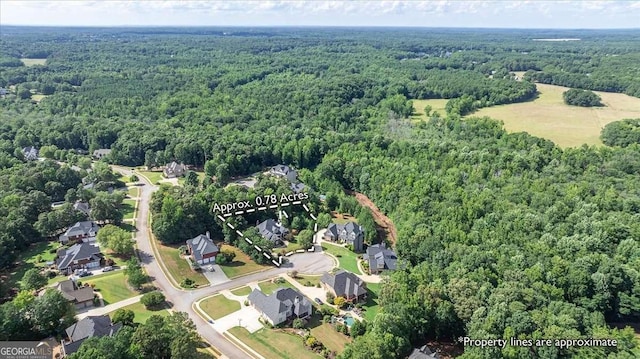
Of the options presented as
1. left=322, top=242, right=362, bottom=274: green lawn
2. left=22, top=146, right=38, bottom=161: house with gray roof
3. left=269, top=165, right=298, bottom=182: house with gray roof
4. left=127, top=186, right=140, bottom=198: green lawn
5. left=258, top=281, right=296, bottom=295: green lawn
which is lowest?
left=258, top=281, right=296, bottom=295: green lawn

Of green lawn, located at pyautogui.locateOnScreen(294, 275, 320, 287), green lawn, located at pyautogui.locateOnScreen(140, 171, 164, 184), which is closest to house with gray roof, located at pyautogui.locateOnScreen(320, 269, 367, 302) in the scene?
green lawn, located at pyautogui.locateOnScreen(294, 275, 320, 287)

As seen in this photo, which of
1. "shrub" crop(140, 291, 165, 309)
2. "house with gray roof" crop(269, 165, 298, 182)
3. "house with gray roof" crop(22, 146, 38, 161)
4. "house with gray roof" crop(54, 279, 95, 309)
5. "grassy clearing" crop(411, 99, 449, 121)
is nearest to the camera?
"house with gray roof" crop(54, 279, 95, 309)

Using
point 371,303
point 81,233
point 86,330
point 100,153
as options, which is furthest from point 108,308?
point 100,153

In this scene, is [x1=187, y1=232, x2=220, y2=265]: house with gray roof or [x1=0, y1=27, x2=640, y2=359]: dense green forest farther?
[x1=187, y1=232, x2=220, y2=265]: house with gray roof

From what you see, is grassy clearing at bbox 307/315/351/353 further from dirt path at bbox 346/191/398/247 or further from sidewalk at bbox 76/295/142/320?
dirt path at bbox 346/191/398/247

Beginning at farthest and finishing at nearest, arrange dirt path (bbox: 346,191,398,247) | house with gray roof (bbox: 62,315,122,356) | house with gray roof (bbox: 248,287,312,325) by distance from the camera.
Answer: dirt path (bbox: 346,191,398,247) → house with gray roof (bbox: 248,287,312,325) → house with gray roof (bbox: 62,315,122,356)

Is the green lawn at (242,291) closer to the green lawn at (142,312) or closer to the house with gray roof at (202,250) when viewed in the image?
the house with gray roof at (202,250)
